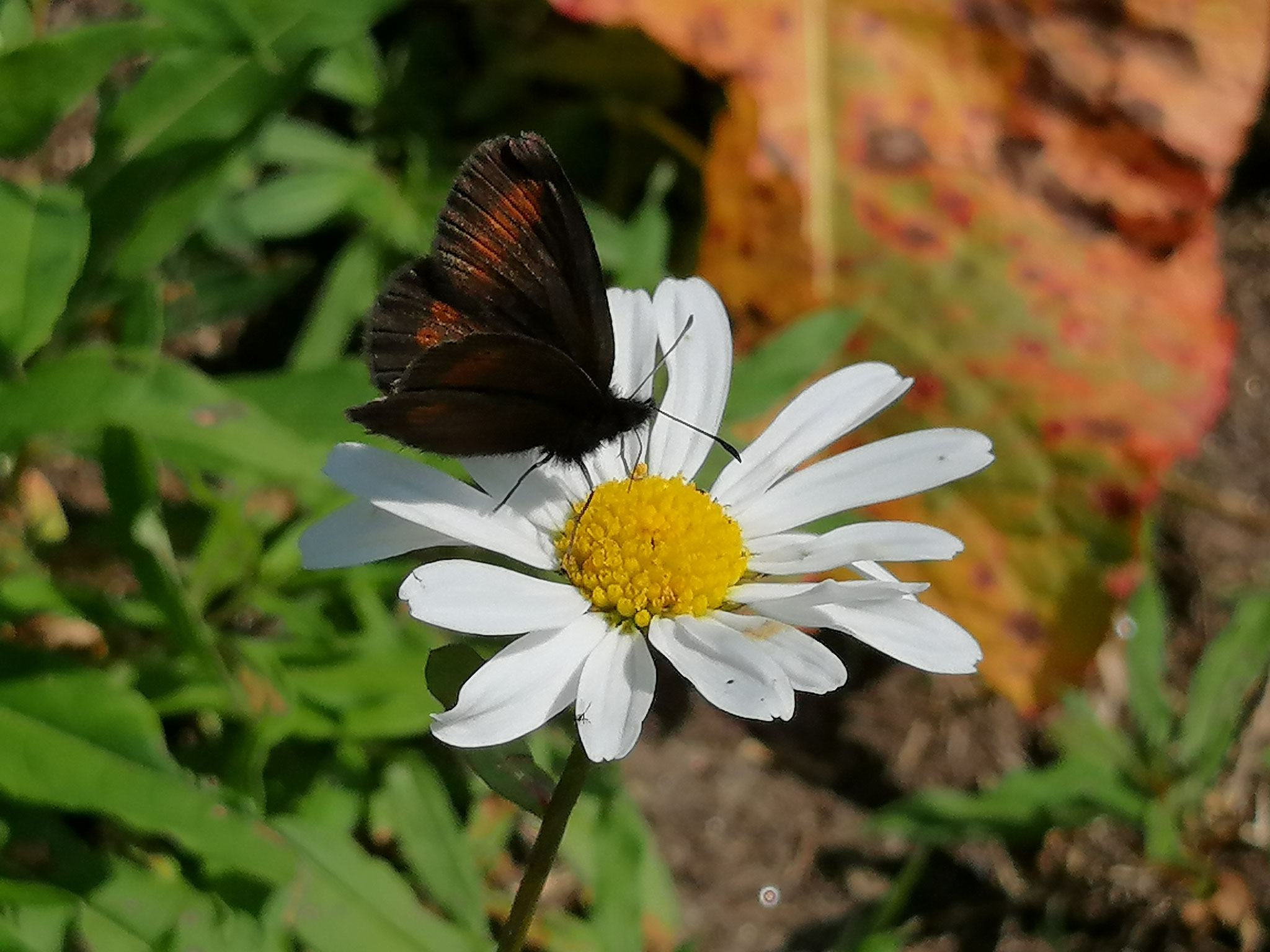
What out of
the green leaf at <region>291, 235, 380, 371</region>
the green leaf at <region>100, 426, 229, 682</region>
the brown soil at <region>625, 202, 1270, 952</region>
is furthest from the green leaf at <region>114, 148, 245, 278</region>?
the brown soil at <region>625, 202, 1270, 952</region>

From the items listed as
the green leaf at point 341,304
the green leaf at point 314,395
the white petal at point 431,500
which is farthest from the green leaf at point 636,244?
the white petal at point 431,500

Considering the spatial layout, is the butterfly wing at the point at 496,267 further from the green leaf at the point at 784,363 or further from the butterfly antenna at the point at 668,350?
the green leaf at the point at 784,363

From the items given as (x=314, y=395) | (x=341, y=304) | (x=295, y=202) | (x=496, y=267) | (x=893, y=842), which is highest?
(x=496, y=267)

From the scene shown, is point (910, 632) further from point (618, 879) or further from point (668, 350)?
point (618, 879)

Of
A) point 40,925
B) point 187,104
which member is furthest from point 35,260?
point 40,925

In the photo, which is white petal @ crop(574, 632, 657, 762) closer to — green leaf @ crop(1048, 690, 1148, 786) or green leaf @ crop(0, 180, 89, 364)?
green leaf @ crop(0, 180, 89, 364)

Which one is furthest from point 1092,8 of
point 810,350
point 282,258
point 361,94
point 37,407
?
point 37,407
